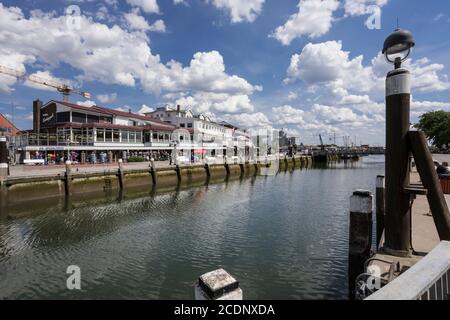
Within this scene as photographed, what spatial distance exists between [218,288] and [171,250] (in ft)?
31.9

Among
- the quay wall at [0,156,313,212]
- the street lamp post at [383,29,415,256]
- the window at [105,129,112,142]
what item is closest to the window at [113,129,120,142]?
the window at [105,129,112,142]

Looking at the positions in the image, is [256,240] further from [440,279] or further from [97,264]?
[440,279]

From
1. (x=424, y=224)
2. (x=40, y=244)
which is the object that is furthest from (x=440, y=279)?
(x=40, y=244)

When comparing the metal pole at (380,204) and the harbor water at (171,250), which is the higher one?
the metal pole at (380,204)

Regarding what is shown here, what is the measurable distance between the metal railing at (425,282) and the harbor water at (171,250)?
589 cm

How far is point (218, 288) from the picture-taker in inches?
104

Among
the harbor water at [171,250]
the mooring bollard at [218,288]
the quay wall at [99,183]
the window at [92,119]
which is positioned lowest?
the harbor water at [171,250]

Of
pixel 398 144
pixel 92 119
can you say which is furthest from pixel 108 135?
pixel 398 144

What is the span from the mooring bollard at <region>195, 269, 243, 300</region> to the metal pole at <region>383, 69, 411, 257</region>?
4.45 metres

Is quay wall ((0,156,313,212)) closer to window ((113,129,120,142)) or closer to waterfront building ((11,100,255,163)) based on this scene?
waterfront building ((11,100,255,163))

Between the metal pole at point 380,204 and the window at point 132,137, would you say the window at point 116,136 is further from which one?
the metal pole at point 380,204

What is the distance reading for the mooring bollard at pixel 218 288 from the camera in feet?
8.70

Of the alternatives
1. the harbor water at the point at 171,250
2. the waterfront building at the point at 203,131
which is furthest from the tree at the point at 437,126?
the harbor water at the point at 171,250
